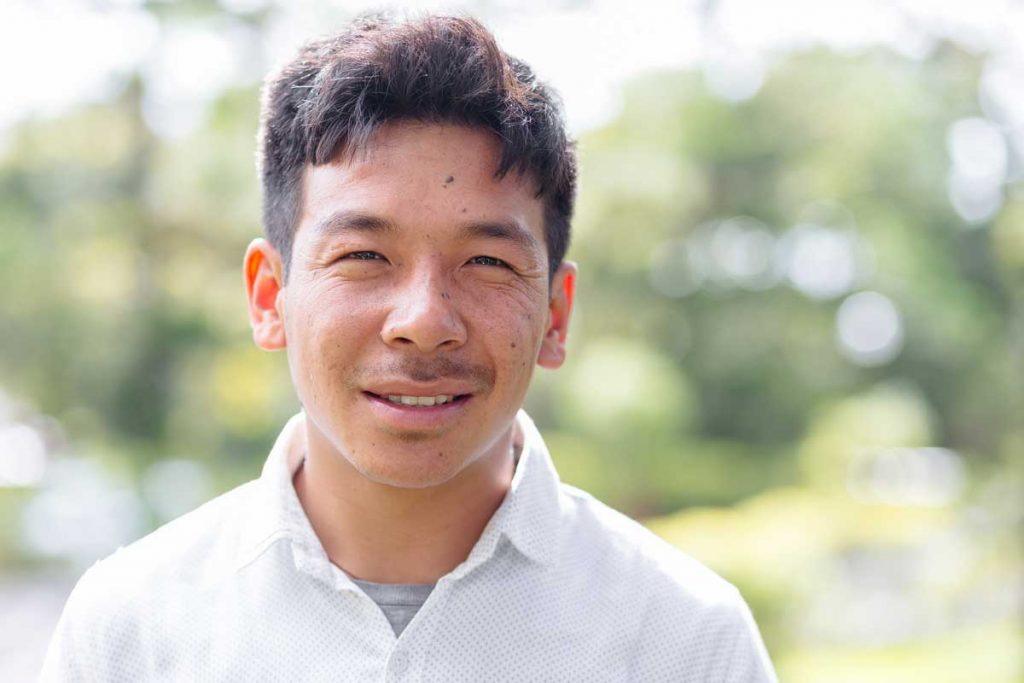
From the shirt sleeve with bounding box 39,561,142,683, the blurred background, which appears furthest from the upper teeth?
the blurred background

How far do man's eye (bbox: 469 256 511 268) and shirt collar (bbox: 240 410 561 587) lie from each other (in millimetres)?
227

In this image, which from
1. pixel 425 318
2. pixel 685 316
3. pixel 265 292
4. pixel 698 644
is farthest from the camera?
pixel 685 316

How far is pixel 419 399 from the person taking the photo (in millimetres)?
1110

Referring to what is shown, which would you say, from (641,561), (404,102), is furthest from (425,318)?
(641,561)

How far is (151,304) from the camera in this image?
5.53 m

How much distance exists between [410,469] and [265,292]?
29 cm

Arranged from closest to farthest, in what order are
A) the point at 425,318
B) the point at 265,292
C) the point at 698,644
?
1. the point at 425,318
2. the point at 698,644
3. the point at 265,292

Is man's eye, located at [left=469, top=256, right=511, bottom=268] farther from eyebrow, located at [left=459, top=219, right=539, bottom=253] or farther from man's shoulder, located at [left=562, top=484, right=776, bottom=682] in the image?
man's shoulder, located at [left=562, top=484, right=776, bottom=682]

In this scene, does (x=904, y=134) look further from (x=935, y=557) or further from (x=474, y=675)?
(x=474, y=675)

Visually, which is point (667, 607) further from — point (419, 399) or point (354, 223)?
point (354, 223)

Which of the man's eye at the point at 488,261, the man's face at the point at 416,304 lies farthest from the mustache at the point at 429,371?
the man's eye at the point at 488,261

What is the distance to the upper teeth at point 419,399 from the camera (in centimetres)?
111

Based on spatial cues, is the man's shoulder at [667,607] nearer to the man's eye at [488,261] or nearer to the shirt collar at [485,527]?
the shirt collar at [485,527]

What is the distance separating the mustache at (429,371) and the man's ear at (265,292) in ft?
0.56
